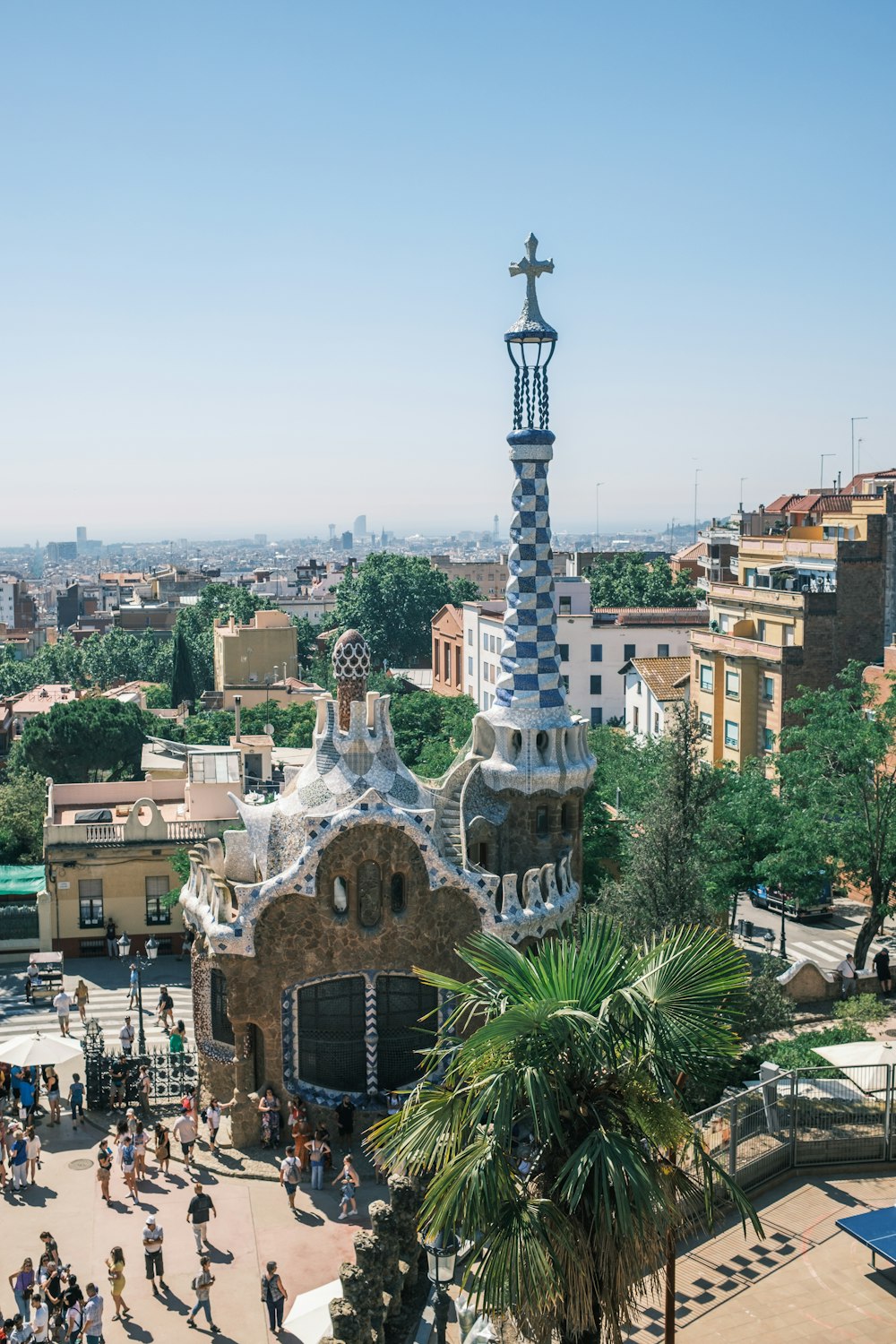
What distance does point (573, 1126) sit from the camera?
1508 centimetres

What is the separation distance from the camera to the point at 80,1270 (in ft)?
73.8

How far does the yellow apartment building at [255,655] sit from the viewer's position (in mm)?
96500

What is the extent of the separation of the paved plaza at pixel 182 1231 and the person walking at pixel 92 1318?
0.96 meters

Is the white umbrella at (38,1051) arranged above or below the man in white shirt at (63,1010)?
above

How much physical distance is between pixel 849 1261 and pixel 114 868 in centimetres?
2865

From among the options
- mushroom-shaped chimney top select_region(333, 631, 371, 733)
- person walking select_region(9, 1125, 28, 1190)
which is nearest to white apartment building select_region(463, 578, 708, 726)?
mushroom-shaped chimney top select_region(333, 631, 371, 733)

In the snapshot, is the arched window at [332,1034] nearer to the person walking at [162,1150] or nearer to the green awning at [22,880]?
the person walking at [162,1150]

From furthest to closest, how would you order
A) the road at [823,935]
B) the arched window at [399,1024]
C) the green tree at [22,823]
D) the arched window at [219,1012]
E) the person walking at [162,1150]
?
the green tree at [22,823] < the road at [823,935] < the arched window at [219,1012] < the arched window at [399,1024] < the person walking at [162,1150]

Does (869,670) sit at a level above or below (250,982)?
above

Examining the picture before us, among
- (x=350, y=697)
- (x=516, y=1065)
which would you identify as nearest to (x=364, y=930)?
(x=350, y=697)

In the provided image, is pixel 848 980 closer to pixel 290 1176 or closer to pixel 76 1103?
pixel 290 1176

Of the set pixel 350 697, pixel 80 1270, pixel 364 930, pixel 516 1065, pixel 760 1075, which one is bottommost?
pixel 80 1270

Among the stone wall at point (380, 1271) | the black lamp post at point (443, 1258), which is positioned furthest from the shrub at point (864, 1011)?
the black lamp post at point (443, 1258)

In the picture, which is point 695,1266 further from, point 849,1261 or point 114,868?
point 114,868
